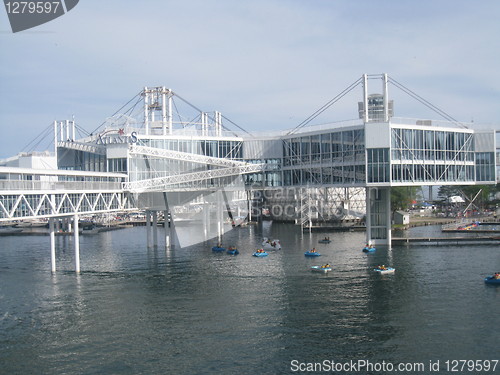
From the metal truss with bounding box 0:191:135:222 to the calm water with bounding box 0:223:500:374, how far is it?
8549 millimetres

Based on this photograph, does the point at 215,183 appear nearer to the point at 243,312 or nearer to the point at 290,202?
the point at 243,312

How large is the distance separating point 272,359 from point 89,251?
218 ft

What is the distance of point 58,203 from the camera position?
69.3 meters

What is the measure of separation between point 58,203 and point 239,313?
32704mm

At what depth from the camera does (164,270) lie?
7262cm

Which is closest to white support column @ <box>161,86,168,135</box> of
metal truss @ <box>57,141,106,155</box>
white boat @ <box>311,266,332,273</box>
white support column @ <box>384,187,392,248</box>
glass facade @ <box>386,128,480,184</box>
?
metal truss @ <box>57,141,106,155</box>

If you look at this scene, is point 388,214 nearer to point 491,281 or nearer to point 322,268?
point 322,268

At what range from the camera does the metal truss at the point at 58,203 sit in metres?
60.3

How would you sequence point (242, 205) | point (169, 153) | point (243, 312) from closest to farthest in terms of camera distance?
point (243, 312)
point (169, 153)
point (242, 205)

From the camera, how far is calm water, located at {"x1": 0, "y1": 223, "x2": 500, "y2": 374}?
128ft

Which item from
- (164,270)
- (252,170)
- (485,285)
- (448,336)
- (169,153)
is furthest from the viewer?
(252,170)

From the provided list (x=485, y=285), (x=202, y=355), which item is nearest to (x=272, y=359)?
(x=202, y=355)

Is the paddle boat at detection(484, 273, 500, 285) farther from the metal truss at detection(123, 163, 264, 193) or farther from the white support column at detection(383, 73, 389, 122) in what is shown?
the metal truss at detection(123, 163, 264, 193)

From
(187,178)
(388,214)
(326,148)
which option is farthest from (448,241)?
(187,178)
